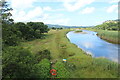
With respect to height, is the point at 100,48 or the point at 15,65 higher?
the point at 15,65

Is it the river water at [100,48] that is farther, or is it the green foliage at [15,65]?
the river water at [100,48]

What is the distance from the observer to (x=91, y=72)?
1131 centimetres

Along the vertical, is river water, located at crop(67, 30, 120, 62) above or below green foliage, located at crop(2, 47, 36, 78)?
below

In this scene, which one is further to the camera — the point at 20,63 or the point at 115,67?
the point at 115,67

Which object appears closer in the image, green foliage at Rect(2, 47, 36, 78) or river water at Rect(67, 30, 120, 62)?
green foliage at Rect(2, 47, 36, 78)

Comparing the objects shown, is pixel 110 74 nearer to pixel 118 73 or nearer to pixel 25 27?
pixel 118 73

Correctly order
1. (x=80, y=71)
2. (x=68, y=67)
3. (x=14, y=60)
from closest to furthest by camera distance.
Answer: (x=14, y=60), (x=80, y=71), (x=68, y=67)

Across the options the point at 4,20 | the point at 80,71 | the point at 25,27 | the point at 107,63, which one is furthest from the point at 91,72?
the point at 25,27

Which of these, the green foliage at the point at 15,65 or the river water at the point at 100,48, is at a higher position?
the green foliage at the point at 15,65

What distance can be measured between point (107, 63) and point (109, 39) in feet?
87.7

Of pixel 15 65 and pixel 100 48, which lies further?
pixel 100 48

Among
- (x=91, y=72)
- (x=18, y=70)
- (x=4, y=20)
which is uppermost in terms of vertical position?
(x=4, y=20)

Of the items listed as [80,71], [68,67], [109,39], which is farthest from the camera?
[109,39]

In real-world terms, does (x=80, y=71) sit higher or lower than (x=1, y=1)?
lower
